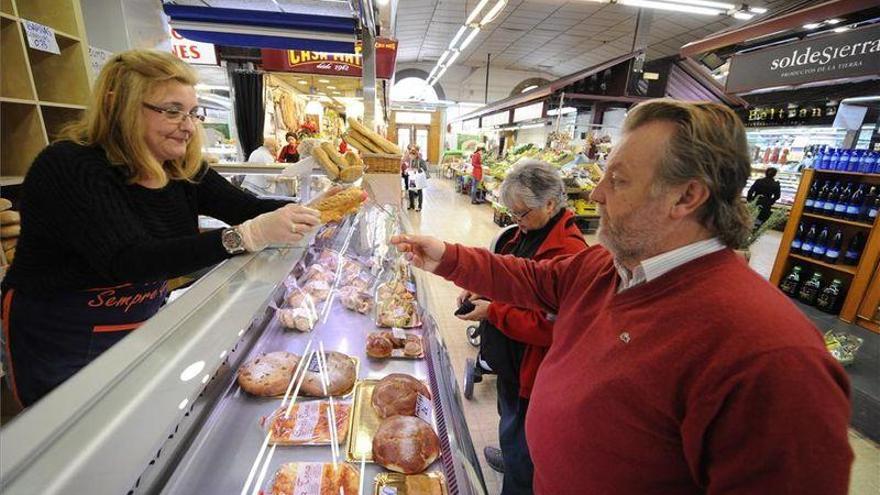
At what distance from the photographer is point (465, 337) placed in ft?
12.9

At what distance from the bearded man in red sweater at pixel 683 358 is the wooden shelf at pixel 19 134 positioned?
326 cm

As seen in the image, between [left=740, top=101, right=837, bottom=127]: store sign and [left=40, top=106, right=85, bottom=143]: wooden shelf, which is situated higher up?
[left=740, top=101, right=837, bottom=127]: store sign

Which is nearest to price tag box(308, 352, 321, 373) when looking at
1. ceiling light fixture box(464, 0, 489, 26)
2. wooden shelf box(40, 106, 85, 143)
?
wooden shelf box(40, 106, 85, 143)

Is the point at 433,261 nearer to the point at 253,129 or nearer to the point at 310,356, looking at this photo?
the point at 310,356

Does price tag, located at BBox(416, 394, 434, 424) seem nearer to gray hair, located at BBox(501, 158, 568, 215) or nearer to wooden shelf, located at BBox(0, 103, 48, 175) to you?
gray hair, located at BBox(501, 158, 568, 215)

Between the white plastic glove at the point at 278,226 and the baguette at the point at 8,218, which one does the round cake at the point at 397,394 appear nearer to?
the white plastic glove at the point at 278,226

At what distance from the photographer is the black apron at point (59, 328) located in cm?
122

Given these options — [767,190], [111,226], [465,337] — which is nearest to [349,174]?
[111,226]

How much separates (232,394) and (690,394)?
1.35m

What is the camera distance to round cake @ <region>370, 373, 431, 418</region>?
133 centimetres

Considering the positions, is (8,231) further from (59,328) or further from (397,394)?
(397,394)

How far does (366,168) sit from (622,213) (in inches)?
63.9

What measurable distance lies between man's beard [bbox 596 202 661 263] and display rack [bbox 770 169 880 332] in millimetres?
5438

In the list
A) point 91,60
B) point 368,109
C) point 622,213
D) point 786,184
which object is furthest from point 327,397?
point 786,184
